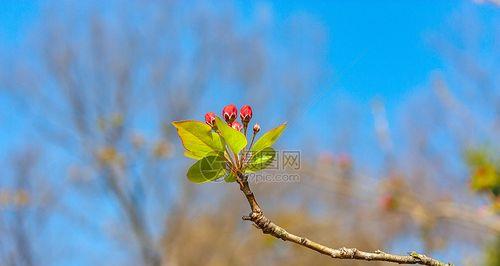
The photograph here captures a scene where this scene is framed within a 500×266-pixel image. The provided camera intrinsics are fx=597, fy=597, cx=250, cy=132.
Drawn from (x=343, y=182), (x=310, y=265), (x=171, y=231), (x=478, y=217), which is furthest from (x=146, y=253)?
(x=478, y=217)

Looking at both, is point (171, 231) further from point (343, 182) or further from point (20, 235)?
point (343, 182)

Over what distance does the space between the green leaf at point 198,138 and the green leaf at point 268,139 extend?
0.04 m

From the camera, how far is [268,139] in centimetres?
69

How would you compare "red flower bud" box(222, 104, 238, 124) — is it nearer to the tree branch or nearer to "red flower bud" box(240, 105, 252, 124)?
"red flower bud" box(240, 105, 252, 124)

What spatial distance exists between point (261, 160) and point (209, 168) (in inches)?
2.4

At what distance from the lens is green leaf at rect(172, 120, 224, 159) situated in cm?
65

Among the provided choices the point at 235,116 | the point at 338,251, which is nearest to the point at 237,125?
the point at 235,116

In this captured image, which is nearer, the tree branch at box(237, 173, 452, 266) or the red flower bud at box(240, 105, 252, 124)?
the tree branch at box(237, 173, 452, 266)

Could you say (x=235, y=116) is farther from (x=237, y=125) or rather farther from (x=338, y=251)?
(x=338, y=251)

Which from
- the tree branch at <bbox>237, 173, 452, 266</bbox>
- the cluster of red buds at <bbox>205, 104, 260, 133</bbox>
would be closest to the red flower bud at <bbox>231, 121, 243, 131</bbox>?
the cluster of red buds at <bbox>205, 104, 260, 133</bbox>

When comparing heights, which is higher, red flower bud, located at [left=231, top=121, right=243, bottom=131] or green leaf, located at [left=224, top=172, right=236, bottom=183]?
red flower bud, located at [left=231, top=121, right=243, bottom=131]

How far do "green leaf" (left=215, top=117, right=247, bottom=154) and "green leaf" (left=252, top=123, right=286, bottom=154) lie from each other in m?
0.02

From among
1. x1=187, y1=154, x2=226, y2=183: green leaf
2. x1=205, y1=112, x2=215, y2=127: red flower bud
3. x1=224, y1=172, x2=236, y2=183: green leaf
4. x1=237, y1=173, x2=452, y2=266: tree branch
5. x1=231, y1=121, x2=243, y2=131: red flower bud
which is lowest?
x1=237, y1=173, x2=452, y2=266: tree branch

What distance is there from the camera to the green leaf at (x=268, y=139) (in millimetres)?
676
